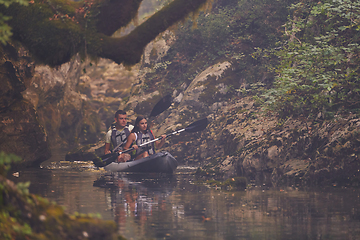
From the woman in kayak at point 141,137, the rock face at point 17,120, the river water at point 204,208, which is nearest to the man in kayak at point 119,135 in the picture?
the woman in kayak at point 141,137

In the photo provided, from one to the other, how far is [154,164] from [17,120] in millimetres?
5597

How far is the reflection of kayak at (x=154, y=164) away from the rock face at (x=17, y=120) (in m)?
3.62

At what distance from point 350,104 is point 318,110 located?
1.20m

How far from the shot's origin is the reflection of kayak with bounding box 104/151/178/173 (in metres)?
18.1

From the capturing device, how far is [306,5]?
2177cm

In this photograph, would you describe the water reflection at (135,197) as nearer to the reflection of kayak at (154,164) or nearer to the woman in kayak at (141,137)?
the reflection of kayak at (154,164)

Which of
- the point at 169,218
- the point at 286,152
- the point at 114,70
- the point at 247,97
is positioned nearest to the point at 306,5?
the point at 247,97

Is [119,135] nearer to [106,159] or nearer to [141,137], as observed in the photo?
[106,159]

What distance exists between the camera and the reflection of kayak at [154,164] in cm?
1809

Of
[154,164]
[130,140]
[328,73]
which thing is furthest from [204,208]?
[130,140]

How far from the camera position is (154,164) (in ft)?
60.0

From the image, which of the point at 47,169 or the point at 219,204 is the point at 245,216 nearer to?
the point at 219,204

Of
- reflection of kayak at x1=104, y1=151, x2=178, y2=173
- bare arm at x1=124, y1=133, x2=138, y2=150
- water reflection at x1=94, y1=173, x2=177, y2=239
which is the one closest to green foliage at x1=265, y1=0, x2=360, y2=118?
reflection of kayak at x1=104, y1=151, x2=178, y2=173

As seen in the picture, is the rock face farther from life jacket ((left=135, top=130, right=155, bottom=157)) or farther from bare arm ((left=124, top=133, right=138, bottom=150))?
life jacket ((left=135, top=130, right=155, bottom=157))
